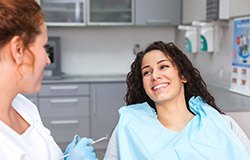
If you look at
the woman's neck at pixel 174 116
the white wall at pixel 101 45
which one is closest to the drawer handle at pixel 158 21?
the white wall at pixel 101 45

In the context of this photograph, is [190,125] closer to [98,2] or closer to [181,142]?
[181,142]

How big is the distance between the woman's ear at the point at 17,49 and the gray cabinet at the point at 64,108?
277 cm

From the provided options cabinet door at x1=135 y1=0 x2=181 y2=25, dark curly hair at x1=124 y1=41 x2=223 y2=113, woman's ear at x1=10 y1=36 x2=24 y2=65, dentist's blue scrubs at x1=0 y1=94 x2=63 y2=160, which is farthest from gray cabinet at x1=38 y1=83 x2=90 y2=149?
woman's ear at x1=10 y1=36 x2=24 y2=65

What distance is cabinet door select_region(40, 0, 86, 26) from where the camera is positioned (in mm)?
3807

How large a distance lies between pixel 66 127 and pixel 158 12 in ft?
5.59

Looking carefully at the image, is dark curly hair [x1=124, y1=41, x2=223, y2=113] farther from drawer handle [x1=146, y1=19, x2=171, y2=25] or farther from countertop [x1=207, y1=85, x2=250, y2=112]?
drawer handle [x1=146, y1=19, x2=171, y2=25]

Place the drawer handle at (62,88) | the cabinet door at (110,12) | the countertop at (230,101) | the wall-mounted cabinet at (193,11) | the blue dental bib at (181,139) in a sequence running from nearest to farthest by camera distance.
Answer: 1. the blue dental bib at (181,139)
2. the countertop at (230,101)
3. the wall-mounted cabinet at (193,11)
4. the drawer handle at (62,88)
5. the cabinet door at (110,12)

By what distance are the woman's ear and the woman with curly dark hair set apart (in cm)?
76

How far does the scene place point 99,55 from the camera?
4238mm

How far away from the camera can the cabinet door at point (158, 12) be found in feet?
12.8

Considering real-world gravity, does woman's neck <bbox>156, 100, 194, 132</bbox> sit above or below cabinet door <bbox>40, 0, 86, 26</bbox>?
below

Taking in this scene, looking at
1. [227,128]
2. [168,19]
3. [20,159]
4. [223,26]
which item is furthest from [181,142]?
[168,19]

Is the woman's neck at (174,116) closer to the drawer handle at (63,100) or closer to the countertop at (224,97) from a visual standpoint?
the countertop at (224,97)

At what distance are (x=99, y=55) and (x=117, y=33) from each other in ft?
→ 1.18
